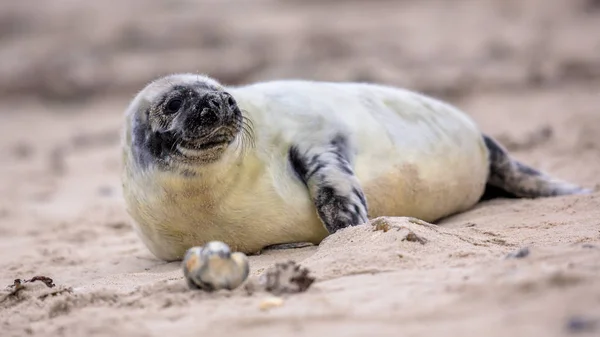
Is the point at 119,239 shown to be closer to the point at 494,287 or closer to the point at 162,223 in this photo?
the point at 162,223

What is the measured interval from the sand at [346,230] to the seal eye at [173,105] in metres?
0.73

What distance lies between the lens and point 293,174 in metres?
4.26

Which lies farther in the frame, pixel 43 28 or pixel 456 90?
pixel 43 28

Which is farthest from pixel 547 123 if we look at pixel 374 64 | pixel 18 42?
pixel 18 42

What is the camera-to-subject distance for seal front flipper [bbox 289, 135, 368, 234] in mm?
4027

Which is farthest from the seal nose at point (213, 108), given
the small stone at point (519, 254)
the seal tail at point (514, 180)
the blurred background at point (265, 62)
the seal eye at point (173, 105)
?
the blurred background at point (265, 62)

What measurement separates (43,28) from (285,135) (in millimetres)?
11632

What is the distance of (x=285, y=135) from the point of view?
437cm

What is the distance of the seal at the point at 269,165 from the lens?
3.96 metres

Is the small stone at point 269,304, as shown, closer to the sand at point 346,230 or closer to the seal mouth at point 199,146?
the sand at point 346,230

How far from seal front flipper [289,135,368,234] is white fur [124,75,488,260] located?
0.04 m

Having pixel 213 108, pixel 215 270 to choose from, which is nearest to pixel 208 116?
pixel 213 108

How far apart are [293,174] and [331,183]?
24 cm

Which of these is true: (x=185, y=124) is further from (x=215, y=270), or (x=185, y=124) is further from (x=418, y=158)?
(x=418, y=158)
